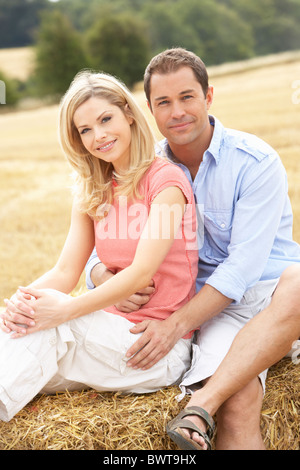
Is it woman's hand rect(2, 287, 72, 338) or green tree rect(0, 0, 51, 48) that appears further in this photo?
green tree rect(0, 0, 51, 48)

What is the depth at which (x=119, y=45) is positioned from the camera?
35938 mm

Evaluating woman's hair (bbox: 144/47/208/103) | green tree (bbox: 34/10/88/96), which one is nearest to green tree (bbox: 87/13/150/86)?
green tree (bbox: 34/10/88/96)

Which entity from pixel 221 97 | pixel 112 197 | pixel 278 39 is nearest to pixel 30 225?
pixel 112 197

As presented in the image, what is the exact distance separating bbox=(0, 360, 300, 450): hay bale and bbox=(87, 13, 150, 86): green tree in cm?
3244

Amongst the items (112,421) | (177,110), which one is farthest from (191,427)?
(177,110)

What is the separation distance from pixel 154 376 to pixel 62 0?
127 feet

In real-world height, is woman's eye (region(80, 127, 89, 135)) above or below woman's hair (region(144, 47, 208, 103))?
below

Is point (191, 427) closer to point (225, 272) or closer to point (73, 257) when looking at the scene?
point (225, 272)

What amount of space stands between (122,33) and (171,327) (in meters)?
35.9

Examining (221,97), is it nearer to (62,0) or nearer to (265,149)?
(265,149)

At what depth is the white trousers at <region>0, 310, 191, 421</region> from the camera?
2162 mm
